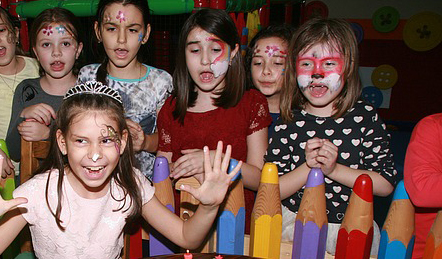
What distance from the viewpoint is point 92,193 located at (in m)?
1.39

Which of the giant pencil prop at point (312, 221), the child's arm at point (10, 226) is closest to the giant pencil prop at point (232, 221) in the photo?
the giant pencil prop at point (312, 221)

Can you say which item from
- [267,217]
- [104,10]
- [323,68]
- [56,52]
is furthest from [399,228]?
[56,52]

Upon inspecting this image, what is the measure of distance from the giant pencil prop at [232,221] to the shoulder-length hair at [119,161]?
0.29 m

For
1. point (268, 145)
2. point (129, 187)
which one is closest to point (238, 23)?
point (268, 145)

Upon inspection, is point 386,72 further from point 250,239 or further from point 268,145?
point 250,239

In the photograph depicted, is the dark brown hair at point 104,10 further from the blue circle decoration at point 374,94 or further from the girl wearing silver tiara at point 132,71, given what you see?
the blue circle decoration at point 374,94

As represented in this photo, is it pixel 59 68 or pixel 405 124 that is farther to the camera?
pixel 405 124

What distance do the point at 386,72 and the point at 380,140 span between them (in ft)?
19.8

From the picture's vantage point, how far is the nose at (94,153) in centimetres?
124

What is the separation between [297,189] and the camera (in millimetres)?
1533

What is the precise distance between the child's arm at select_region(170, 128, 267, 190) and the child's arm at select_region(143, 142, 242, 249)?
219mm

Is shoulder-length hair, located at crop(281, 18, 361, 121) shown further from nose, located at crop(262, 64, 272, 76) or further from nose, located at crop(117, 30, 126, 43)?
nose, located at crop(117, 30, 126, 43)

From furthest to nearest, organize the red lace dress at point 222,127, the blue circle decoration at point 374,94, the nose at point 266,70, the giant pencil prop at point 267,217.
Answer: the blue circle decoration at point 374,94 < the nose at point 266,70 < the red lace dress at point 222,127 < the giant pencil prop at point 267,217

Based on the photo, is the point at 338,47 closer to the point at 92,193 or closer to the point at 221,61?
the point at 221,61
